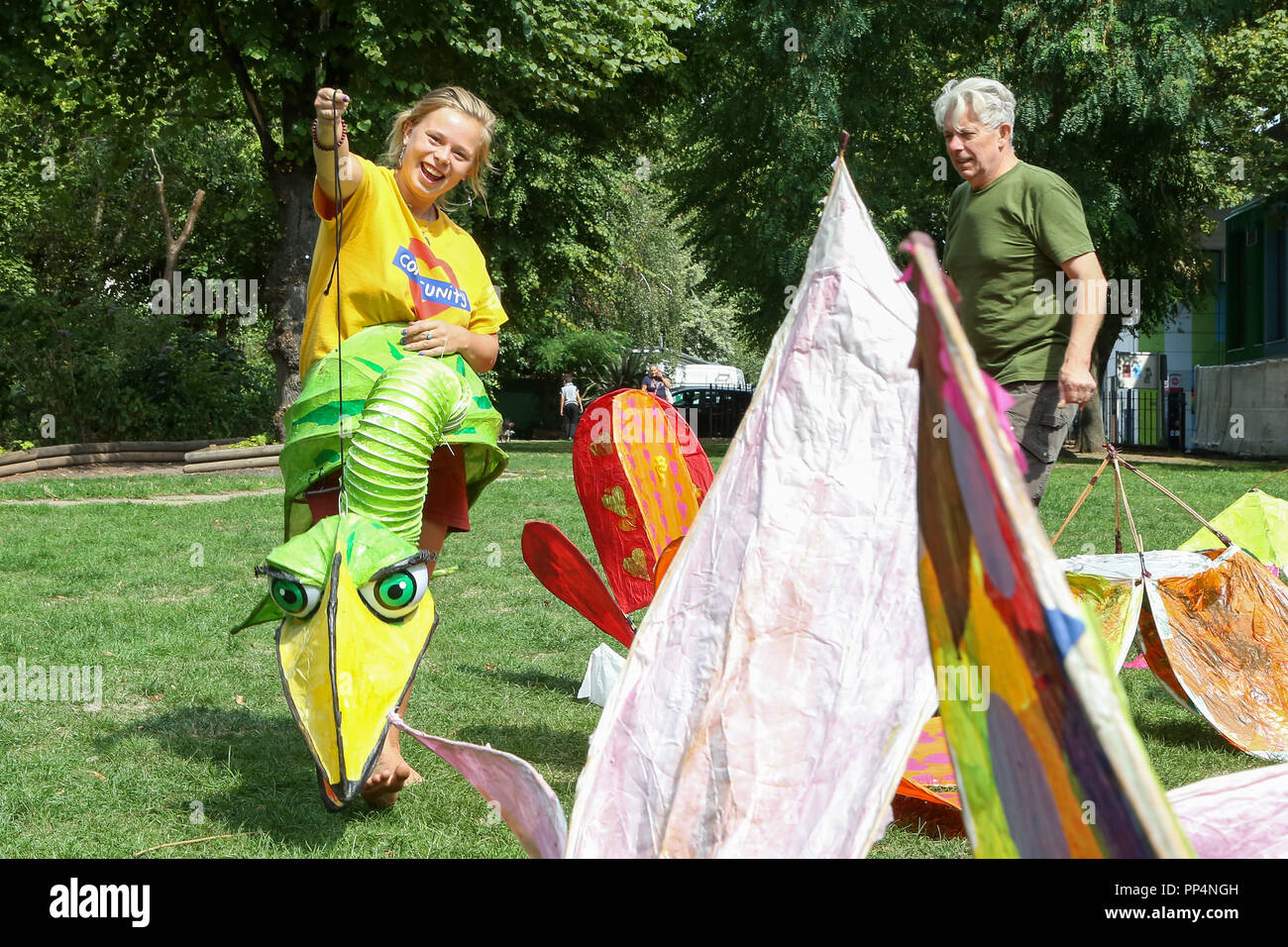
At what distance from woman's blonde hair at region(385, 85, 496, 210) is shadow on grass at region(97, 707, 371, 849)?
6.31 feet

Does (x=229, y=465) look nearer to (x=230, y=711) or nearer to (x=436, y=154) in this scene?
(x=230, y=711)

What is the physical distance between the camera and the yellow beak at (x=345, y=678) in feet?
6.41

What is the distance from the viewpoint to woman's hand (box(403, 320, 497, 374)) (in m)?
3.05

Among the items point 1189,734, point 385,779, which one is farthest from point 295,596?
point 1189,734

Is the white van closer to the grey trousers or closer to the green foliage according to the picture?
the green foliage

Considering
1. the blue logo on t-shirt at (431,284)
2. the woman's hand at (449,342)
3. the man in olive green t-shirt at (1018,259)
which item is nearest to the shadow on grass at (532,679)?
the woman's hand at (449,342)

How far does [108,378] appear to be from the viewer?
17391mm

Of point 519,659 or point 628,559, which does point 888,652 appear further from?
point 519,659

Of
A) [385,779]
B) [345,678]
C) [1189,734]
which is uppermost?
[345,678]

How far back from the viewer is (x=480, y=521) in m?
10.7

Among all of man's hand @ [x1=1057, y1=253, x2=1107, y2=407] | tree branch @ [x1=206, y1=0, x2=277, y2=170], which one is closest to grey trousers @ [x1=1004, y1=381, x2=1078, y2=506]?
man's hand @ [x1=1057, y1=253, x2=1107, y2=407]

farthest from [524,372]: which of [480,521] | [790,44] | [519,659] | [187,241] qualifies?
[519,659]

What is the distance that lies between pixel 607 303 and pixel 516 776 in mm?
36225

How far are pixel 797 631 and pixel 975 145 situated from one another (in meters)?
2.77
